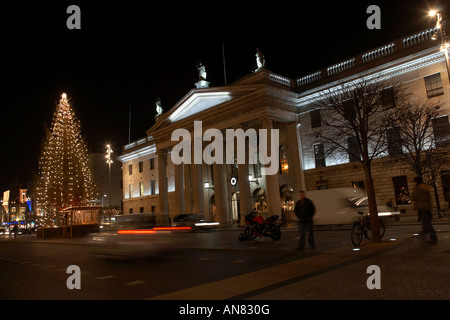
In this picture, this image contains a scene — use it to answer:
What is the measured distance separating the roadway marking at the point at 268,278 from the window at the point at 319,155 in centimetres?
2439

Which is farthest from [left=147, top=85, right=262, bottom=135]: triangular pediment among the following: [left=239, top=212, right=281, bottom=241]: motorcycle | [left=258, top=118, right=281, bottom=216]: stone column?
[left=239, top=212, right=281, bottom=241]: motorcycle

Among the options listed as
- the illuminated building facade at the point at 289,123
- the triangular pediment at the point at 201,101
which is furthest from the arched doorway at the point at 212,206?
the triangular pediment at the point at 201,101

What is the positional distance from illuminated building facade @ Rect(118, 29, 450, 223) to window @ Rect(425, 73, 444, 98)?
0.07 metres

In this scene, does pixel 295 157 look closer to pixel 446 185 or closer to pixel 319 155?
pixel 319 155

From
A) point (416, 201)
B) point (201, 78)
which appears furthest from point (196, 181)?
point (416, 201)

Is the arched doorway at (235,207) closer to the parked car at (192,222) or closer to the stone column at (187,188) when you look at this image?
the stone column at (187,188)

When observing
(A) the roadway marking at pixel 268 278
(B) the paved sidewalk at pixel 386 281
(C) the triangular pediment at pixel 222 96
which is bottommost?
(B) the paved sidewalk at pixel 386 281

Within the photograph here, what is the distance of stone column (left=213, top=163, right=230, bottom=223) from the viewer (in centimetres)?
3753

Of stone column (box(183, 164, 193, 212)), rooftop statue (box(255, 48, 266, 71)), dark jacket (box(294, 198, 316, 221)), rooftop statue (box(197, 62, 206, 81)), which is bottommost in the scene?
dark jacket (box(294, 198, 316, 221))

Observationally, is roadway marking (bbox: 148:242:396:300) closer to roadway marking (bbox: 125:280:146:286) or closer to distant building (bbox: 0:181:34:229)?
roadway marking (bbox: 125:280:146:286)

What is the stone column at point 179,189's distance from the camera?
43.5 metres

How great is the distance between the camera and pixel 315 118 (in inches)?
1403
